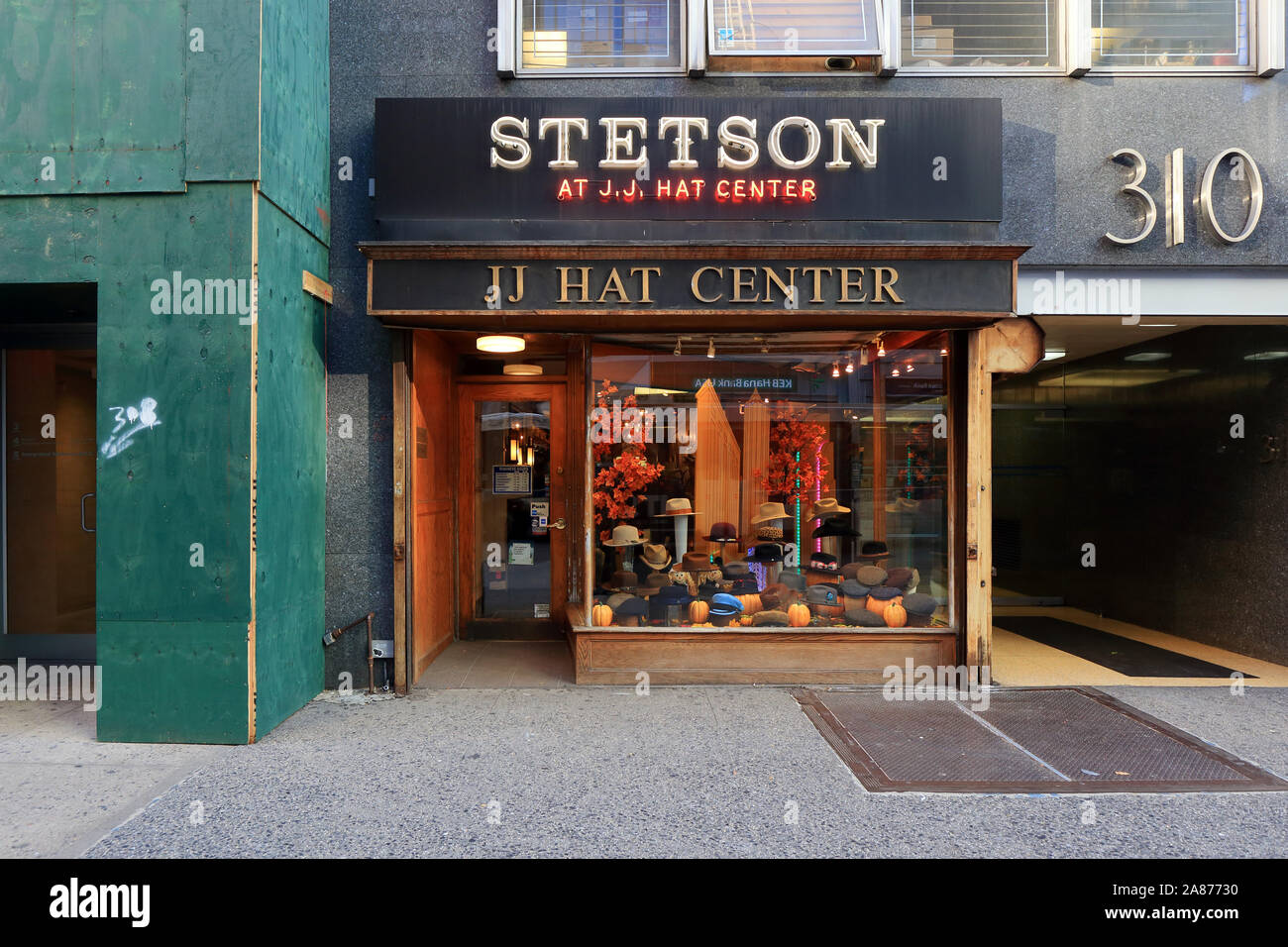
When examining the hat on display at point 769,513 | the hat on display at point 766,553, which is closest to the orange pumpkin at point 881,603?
the hat on display at point 766,553

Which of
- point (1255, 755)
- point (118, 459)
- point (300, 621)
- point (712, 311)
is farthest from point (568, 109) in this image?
point (1255, 755)

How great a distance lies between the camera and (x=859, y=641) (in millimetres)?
5707

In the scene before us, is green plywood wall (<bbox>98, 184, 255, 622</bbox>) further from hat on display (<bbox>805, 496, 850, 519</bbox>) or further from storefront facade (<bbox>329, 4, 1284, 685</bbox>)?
hat on display (<bbox>805, 496, 850, 519</bbox>)

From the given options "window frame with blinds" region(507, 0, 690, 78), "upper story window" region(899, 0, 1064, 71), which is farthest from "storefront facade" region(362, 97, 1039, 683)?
"upper story window" region(899, 0, 1064, 71)

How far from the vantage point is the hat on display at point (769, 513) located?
612 cm

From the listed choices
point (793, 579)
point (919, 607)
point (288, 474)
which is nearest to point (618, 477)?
point (793, 579)

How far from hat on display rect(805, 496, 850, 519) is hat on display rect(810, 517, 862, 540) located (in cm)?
6

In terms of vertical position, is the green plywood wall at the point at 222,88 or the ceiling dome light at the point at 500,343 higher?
the green plywood wall at the point at 222,88

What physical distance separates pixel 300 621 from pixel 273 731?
0.80 meters

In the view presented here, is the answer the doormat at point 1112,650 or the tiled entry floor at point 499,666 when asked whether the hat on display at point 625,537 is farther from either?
the doormat at point 1112,650

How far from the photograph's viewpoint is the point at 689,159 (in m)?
5.35

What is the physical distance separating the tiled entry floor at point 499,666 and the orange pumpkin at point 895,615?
2.74 metres

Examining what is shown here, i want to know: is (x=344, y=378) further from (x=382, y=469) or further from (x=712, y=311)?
(x=712, y=311)

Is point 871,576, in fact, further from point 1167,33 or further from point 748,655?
point 1167,33
